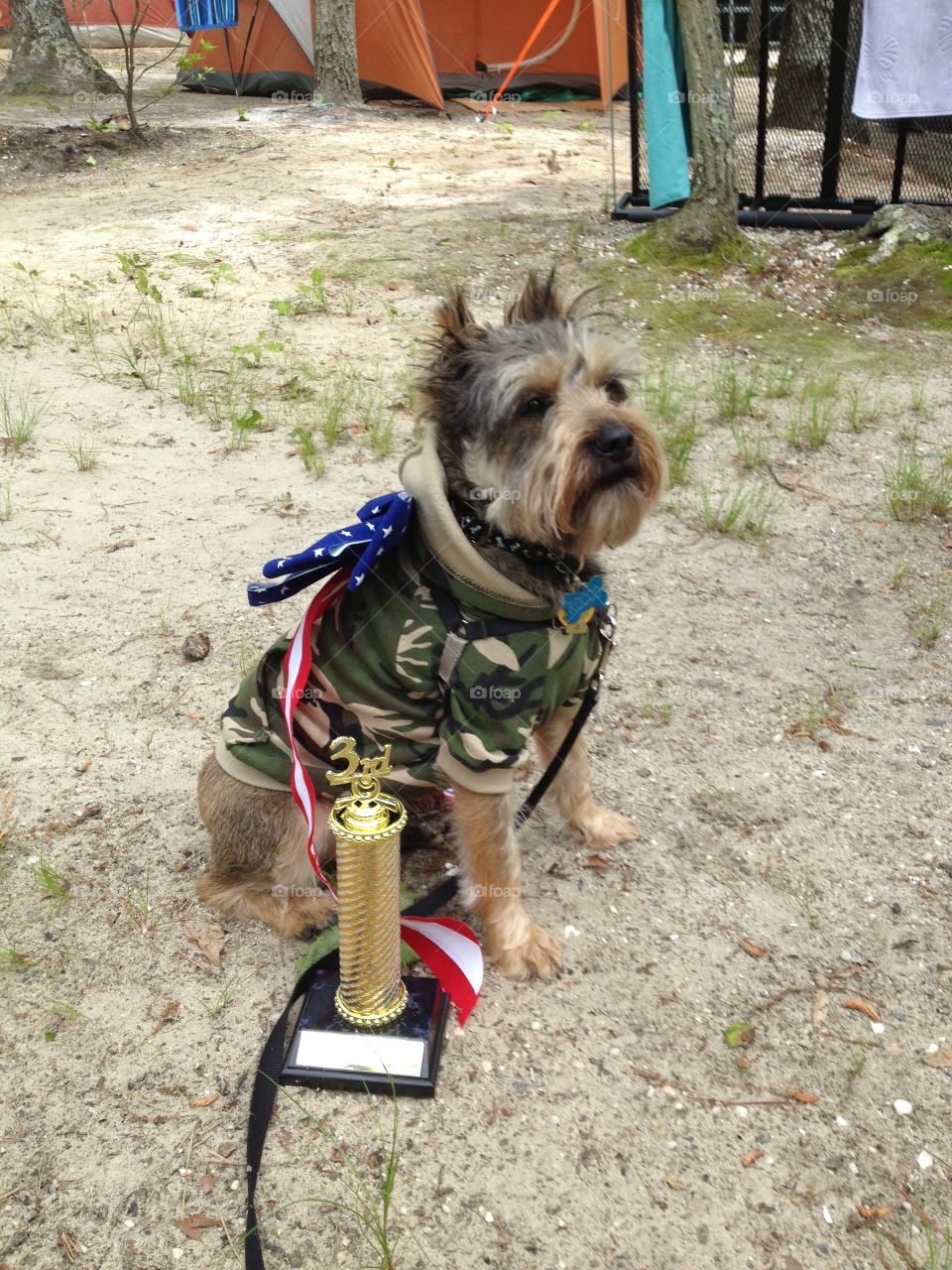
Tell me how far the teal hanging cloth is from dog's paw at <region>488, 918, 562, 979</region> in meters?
7.71

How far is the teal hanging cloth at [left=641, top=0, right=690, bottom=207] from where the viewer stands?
28.5 ft

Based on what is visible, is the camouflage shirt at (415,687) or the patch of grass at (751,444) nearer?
the camouflage shirt at (415,687)

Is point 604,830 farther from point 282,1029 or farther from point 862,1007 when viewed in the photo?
point 282,1029

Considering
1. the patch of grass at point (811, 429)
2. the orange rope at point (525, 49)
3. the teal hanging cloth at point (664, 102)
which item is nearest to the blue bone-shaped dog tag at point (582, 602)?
the patch of grass at point (811, 429)

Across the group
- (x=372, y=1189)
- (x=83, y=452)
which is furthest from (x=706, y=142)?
(x=372, y=1189)

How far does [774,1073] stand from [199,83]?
783 inches

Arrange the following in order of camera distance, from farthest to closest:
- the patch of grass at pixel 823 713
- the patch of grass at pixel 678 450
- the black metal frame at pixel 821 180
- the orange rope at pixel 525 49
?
the orange rope at pixel 525 49 → the black metal frame at pixel 821 180 → the patch of grass at pixel 678 450 → the patch of grass at pixel 823 713

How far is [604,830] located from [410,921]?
818 millimetres

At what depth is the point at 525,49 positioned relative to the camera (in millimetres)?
17406

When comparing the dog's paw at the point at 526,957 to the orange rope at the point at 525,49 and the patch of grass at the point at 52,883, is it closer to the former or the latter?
the patch of grass at the point at 52,883

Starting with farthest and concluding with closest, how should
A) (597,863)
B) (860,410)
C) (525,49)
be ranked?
(525,49), (860,410), (597,863)

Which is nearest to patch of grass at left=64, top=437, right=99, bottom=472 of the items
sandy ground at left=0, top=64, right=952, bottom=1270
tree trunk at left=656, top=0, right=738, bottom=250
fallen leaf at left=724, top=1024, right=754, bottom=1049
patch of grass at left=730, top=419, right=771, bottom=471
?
sandy ground at left=0, top=64, right=952, bottom=1270

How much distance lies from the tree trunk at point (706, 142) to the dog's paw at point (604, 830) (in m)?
6.52

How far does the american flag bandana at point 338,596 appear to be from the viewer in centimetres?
276
